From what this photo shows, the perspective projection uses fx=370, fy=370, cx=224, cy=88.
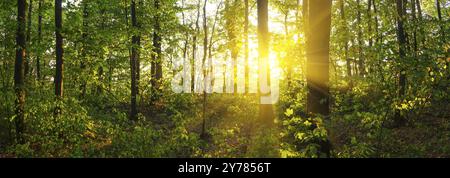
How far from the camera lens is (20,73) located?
1398cm

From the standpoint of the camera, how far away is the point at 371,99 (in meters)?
18.9

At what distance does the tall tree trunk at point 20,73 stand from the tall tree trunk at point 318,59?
1025 centimetres

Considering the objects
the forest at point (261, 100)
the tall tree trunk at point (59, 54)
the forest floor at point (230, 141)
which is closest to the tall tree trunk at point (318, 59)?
the forest at point (261, 100)

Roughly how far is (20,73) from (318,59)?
11147 mm

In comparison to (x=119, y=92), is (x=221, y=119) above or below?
below

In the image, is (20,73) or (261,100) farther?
(261,100)

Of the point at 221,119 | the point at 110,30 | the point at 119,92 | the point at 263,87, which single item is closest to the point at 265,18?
the point at 263,87

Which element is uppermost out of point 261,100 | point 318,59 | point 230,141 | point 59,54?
point 59,54

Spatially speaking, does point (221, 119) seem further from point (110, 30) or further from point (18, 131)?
point (18, 131)

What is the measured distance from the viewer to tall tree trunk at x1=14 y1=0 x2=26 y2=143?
13273 millimetres

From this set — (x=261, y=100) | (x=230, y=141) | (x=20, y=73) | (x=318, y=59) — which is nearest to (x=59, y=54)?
(x=20, y=73)

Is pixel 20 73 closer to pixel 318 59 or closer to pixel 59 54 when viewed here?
pixel 59 54

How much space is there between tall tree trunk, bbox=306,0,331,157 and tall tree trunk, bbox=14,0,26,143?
33.6 feet
